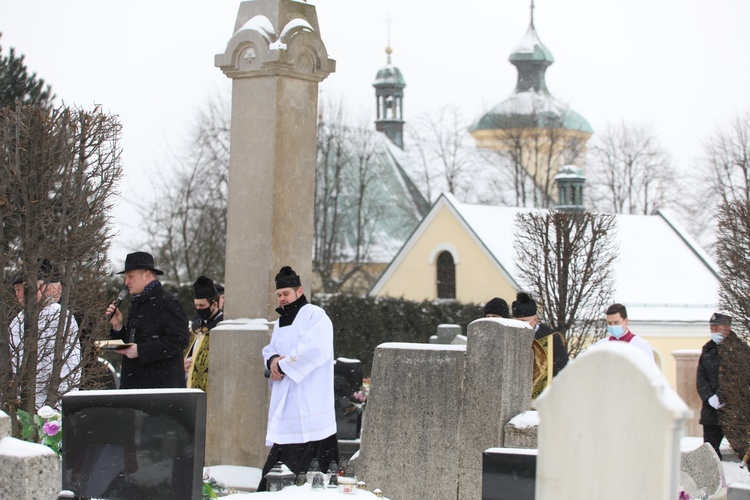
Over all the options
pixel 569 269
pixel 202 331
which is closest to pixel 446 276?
pixel 569 269

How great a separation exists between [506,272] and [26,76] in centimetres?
1588

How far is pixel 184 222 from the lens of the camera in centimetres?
3916

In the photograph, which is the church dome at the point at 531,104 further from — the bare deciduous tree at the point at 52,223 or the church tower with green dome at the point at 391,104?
the bare deciduous tree at the point at 52,223

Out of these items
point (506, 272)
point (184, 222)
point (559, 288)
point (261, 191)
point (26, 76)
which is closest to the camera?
point (261, 191)

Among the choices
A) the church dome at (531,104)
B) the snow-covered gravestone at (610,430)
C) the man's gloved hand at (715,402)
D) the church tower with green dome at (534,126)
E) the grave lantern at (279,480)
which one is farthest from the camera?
the church dome at (531,104)

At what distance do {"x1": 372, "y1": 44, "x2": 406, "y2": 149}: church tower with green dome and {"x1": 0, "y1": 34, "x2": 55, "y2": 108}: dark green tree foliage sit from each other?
48.4m

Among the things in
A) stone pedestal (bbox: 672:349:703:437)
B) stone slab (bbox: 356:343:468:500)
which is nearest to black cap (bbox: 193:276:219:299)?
stone slab (bbox: 356:343:468:500)

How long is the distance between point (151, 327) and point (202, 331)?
2.01 metres

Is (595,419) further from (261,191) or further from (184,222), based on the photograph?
(184,222)

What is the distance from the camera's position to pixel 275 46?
389 inches

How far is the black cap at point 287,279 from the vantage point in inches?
340

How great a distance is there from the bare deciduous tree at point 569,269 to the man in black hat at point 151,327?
8.29 m

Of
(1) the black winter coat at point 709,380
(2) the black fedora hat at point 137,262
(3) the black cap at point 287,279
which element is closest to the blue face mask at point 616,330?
(1) the black winter coat at point 709,380

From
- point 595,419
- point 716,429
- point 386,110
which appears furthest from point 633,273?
point 386,110
